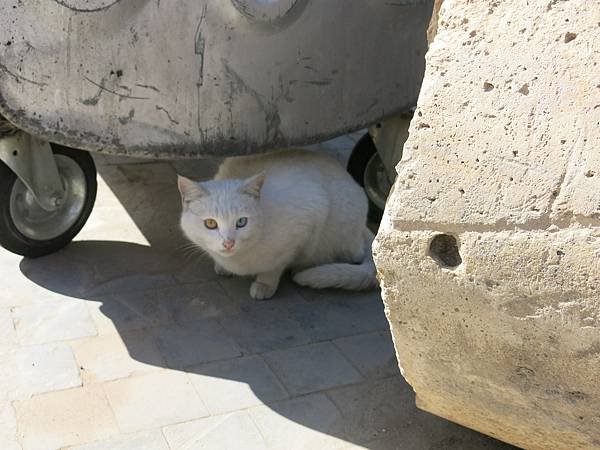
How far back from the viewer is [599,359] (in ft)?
5.99

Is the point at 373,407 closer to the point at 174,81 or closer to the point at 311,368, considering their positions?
the point at 311,368

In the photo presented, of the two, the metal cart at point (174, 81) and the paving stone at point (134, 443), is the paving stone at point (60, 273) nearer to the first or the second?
the metal cart at point (174, 81)

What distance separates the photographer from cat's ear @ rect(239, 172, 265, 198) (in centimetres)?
318

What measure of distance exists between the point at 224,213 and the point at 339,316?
624mm

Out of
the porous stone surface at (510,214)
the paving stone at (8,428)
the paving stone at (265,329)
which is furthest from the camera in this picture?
the paving stone at (265,329)

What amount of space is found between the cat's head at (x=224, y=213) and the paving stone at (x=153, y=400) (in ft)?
1.89

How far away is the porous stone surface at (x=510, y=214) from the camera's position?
1747 millimetres

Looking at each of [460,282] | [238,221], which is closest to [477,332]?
[460,282]

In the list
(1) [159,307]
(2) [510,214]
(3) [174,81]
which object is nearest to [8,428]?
(1) [159,307]

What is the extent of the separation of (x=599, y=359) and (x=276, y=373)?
4.37ft

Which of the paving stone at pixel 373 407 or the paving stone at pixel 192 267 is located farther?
the paving stone at pixel 192 267

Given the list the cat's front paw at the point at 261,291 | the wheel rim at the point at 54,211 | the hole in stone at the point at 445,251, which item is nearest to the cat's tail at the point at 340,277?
the cat's front paw at the point at 261,291

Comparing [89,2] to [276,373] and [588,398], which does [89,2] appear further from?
[588,398]

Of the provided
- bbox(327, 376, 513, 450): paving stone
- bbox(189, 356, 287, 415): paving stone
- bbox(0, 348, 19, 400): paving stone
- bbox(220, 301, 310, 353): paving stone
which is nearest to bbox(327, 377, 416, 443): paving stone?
bbox(327, 376, 513, 450): paving stone
